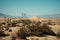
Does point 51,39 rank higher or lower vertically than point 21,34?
lower

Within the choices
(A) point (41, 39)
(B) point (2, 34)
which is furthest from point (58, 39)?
(B) point (2, 34)

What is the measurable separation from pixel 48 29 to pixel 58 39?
3560 millimetres

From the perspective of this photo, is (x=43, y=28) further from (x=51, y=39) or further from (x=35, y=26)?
(x=51, y=39)

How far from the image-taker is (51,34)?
19172mm

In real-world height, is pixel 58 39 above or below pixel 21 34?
below

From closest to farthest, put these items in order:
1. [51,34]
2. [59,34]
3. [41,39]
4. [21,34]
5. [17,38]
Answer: [17,38] → [21,34] → [41,39] → [59,34] → [51,34]

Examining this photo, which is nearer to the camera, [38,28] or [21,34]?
[21,34]

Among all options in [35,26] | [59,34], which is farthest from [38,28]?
[59,34]

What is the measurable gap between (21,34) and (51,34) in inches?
237

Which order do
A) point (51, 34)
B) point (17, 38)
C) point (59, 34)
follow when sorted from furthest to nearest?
point (51, 34), point (59, 34), point (17, 38)

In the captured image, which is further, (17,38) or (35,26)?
(35,26)

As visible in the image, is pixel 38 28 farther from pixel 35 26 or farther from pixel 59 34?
pixel 59 34

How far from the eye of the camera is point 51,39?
636 inches

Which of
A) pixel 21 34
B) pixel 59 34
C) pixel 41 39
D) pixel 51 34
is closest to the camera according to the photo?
pixel 21 34
